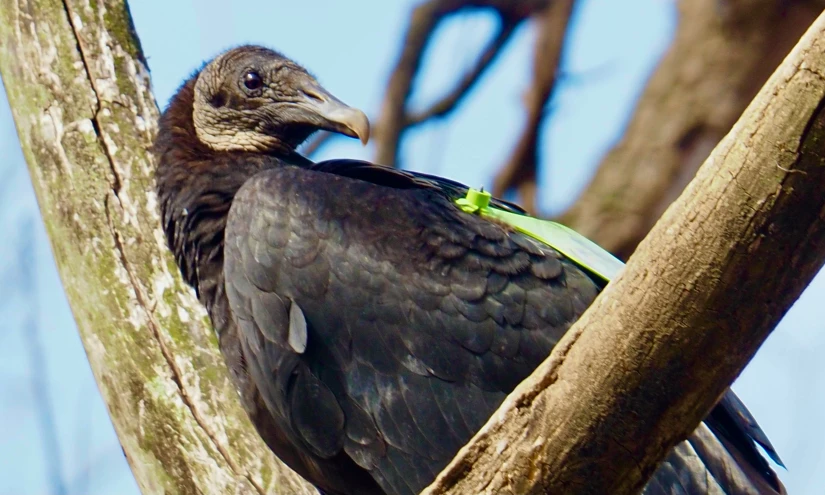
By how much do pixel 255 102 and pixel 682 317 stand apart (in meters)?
2.55

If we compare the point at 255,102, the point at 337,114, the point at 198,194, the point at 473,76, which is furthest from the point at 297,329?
the point at 473,76

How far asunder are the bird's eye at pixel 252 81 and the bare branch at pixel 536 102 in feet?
5.93

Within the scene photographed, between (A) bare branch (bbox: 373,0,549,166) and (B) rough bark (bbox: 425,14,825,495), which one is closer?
(B) rough bark (bbox: 425,14,825,495)

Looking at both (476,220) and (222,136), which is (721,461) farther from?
(222,136)

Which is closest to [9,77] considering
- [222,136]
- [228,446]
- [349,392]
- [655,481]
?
[222,136]

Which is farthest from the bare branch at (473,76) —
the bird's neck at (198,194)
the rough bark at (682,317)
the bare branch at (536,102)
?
the rough bark at (682,317)

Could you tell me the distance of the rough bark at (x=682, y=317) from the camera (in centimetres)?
196

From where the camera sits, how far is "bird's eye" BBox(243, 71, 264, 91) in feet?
13.9

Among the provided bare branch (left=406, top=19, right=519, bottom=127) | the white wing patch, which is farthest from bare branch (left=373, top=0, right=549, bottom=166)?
the white wing patch

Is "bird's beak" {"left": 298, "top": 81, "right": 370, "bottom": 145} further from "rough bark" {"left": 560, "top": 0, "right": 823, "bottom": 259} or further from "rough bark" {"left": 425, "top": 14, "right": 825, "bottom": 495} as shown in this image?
"rough bark" {"left": 425, "top": 14, "right": 825, "bottom": 495}

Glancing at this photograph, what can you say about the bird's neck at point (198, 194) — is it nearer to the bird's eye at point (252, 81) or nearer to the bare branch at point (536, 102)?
the bird's eye at point (252, 81)

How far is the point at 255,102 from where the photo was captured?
13.9 feet

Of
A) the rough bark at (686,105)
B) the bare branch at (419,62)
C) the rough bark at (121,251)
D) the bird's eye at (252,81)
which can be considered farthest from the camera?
the bare branch at (419,62)

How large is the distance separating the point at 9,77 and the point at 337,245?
72.6 inches
